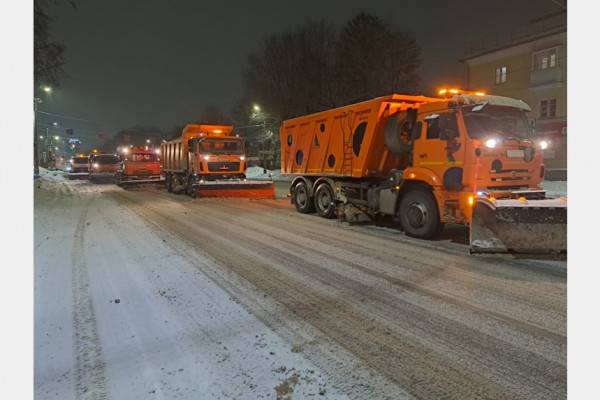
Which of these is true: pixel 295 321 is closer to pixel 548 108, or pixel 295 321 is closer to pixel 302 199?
pixel 302 199

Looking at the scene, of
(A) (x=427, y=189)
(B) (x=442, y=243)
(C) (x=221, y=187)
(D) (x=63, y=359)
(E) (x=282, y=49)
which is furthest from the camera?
(E) (x=282, y=49)

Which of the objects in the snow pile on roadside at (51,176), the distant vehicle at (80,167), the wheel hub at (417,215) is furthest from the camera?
the distant vehicle at (80,167)

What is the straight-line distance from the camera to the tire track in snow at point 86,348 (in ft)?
10.2

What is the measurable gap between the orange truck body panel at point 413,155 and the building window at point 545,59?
26538mm

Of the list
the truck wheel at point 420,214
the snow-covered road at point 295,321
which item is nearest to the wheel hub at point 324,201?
the truck wheel at point 420,214

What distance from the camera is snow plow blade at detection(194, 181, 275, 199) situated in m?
17.8

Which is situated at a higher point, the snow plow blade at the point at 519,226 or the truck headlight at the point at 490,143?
the truck headlight at the point at 490,143

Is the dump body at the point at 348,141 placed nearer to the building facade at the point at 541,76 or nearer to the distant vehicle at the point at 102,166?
the building facade at the point at 541,76

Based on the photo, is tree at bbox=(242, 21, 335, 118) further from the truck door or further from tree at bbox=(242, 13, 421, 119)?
the truck door

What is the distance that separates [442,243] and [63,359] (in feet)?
22.4

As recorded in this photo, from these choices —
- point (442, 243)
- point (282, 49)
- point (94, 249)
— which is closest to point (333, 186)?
point (442, 243)

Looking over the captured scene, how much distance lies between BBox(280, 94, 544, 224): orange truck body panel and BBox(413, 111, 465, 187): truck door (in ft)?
0.06

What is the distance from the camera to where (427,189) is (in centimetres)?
882

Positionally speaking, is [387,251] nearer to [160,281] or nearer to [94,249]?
[160,281]
